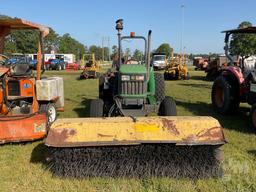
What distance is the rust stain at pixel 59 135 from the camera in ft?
13.8

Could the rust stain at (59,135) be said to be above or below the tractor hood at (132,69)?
below

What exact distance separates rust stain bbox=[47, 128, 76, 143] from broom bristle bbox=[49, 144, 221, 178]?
5.7 inches

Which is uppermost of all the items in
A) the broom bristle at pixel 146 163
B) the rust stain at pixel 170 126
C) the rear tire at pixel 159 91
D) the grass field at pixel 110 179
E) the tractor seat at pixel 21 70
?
the tractor seat at pixel 21 70

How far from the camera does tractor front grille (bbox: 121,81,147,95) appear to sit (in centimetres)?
646

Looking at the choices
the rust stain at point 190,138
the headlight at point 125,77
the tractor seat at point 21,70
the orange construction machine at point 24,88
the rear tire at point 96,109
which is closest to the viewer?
the rust stain at point 190,138

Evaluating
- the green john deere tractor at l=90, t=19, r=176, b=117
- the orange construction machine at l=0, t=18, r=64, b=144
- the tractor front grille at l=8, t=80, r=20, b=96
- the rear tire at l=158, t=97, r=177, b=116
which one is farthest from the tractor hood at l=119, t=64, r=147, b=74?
the tractor front grille at l=8, t=80, r=20, b=96

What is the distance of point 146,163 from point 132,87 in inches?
92.7

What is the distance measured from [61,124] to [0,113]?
2901 mm

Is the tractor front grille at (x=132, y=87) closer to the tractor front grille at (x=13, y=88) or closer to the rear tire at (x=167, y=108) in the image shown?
the rear tire at (x=167, y=108)

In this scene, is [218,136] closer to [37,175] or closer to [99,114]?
[37,175]

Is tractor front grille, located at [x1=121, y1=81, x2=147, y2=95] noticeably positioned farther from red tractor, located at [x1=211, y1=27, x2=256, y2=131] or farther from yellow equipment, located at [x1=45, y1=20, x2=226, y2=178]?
red tractor, located at [x1=211, y1=27, x2=256, y2=131]

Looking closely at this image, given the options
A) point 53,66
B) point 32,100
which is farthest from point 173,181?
point 53,66

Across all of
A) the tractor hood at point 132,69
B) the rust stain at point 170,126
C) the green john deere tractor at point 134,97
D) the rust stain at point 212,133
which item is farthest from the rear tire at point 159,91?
the rust stain at point 212,133

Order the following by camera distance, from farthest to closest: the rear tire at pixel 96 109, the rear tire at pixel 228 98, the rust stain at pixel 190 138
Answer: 1. the rear tire at pixel 228 98
2. the rear tire at pixel 96 109
3. the rust stain at pixel 190 138
